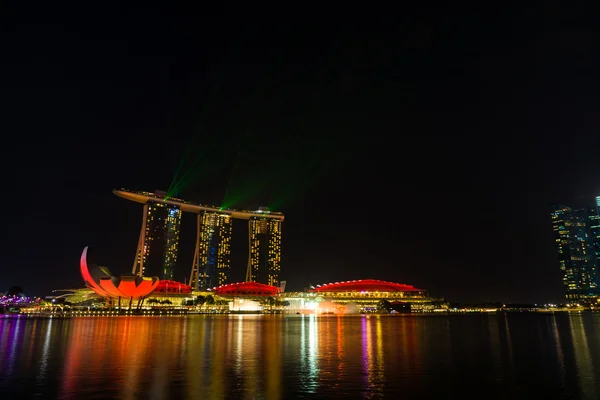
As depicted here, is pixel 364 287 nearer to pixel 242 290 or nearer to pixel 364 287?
pixel 364 287

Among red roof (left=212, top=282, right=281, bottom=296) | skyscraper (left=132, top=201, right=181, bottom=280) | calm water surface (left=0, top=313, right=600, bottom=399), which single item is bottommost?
calm water surface (left=0, top=313, right=600, bottom=399)

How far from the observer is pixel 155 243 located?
19212cm

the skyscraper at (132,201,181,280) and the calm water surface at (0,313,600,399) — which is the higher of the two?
the skyscraper at (132,201,181,280)

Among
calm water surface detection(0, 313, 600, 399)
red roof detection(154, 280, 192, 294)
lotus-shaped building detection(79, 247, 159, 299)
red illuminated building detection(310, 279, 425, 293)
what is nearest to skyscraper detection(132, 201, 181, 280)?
red roof detection(154, 280, 192, 294)

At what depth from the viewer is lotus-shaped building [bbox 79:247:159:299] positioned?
4833 inches

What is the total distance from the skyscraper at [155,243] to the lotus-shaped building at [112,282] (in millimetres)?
58390

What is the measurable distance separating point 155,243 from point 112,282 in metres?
71.4

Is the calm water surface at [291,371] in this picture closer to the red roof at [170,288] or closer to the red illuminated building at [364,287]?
the red roof at [170,288]

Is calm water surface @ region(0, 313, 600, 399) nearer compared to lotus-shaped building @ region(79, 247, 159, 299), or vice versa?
calm water surface @ region(0, 313, 600, 399)

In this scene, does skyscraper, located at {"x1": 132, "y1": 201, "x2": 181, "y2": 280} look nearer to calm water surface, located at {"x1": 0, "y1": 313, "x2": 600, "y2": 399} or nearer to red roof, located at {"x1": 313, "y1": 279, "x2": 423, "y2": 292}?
red roof, located at {"x1": 313, "y1": 279, "x2": 423, "y2": 292}

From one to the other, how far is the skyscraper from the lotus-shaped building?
192 ft

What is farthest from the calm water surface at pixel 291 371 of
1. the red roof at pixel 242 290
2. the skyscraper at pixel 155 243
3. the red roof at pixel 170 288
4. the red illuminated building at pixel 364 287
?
the skyscraper at pixel 155 243

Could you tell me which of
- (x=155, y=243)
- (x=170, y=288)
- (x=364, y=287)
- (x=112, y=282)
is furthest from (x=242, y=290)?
(x=112, y=282)

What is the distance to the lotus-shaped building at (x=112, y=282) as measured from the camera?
12275cm
